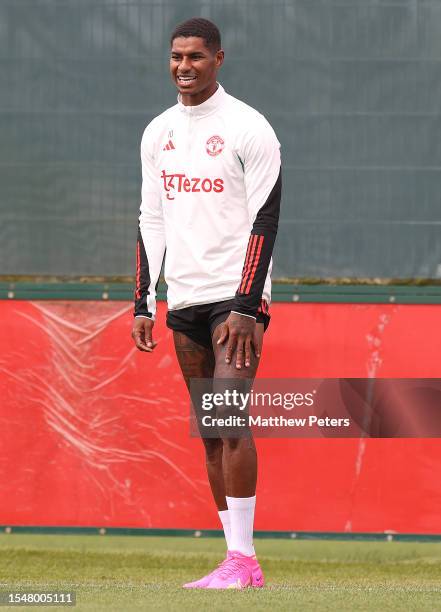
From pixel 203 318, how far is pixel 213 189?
0.49m

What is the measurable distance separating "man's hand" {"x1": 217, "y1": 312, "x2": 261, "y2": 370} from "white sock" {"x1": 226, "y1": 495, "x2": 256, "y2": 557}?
49 cm

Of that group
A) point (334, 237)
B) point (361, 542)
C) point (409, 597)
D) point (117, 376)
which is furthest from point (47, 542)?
point (409, 597)

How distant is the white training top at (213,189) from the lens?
185 inches

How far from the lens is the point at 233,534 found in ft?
15.4

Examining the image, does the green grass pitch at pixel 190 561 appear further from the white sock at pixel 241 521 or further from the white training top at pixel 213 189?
the white training top at pixel 213 189

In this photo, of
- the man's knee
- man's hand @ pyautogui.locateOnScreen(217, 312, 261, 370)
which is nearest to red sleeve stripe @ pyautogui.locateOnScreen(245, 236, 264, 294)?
man's hand @ pyautogui.locateOnScreen(217, 312, 261, 370)

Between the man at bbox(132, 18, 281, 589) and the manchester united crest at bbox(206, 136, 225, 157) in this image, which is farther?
the manchester united crest at bbox(206, 136, 225, 157)

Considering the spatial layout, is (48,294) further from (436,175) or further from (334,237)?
(436,175)

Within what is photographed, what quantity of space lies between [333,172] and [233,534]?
84.3 inches

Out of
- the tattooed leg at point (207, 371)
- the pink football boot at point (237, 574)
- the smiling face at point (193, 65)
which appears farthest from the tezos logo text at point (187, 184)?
the pink football boot at point (237, 574)

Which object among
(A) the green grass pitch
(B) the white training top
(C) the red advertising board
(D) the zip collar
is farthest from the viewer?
(C) the red advertising board

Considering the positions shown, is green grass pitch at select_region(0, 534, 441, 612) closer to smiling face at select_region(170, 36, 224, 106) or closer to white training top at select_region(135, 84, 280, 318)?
white training top at select_region(135, 84, 280, 318)

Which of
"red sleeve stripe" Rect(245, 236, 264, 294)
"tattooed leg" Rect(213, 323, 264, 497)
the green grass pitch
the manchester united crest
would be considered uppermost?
the manchester united crest

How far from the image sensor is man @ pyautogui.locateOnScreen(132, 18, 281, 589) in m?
4.63
